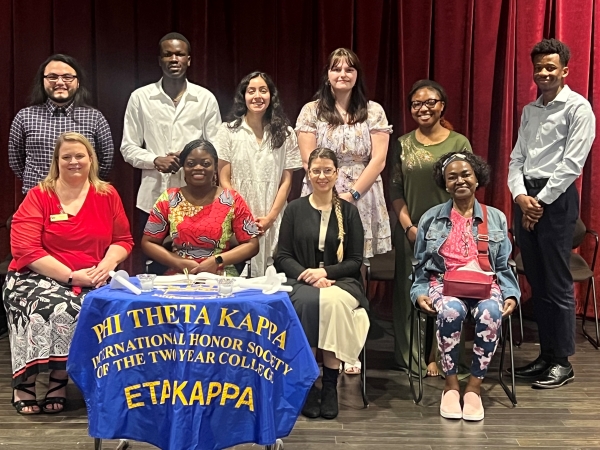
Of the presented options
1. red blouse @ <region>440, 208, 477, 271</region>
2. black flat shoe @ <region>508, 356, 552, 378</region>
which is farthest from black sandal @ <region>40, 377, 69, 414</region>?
→ black flat shoe @ <region>508, 356, 552, 378</region>

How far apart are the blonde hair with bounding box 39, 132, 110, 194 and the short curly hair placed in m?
1.63

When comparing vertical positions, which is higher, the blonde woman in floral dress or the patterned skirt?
the blonde woman in floral dress

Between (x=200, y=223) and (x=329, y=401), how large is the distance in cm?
104

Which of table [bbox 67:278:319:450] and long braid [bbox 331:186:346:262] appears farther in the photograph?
long braid [bbox 331:186:346:262]

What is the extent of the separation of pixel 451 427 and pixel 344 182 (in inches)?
53.8

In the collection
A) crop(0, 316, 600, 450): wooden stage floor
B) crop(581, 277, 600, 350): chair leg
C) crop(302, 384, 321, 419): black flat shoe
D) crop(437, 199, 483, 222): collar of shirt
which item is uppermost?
crop(437, 199, 483, 222): collar of shirt

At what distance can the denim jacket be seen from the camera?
352 centimetres

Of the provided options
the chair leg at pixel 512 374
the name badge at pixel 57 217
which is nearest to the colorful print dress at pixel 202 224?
the name badge at pixel 57 217

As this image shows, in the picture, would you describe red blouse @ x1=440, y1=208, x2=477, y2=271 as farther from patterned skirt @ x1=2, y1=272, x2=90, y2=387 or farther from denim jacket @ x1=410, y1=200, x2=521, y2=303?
patterned skirt @ x1=2, y1=272, x2=90, y2=387

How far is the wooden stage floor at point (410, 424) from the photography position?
9.91 feet

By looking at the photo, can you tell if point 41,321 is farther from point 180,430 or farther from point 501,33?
point 501,33

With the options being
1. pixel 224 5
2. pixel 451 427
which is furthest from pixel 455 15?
pixel 451 427

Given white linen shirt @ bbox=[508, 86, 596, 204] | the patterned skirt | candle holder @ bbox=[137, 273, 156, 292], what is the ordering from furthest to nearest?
white linen shirt @ bbox=[508, 86, 596, 204] < the patterned skirt < candle holder @ bbox=[137, 273, 156, 292]

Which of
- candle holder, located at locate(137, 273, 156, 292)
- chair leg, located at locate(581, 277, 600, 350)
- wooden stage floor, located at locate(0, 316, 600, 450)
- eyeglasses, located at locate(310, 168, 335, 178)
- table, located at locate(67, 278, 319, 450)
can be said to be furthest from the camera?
chair leg, located at locate(581, 277, 600, 350)
